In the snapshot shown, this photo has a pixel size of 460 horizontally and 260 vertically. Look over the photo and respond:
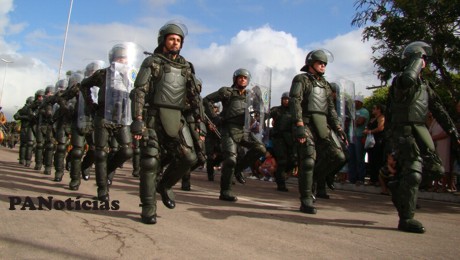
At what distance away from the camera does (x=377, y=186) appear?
10031 millimetres

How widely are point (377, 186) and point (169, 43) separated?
6.69 metres

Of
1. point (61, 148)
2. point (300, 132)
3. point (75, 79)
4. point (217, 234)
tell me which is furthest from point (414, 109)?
point (61, 148)

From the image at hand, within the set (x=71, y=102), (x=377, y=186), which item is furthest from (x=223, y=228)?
(x=377, y=186)

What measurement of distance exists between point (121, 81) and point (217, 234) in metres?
2.57

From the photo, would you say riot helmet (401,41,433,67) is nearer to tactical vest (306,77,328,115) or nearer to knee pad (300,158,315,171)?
tactical vest (306,77,328,115)

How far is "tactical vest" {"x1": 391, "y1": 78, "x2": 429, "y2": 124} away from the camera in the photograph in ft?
15.9

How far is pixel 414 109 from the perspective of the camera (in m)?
4.86

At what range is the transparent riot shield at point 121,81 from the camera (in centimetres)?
571

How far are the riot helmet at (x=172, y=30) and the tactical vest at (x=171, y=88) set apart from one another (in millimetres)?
366

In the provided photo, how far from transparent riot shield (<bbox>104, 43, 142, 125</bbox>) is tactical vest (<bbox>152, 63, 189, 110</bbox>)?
1021 millimetres

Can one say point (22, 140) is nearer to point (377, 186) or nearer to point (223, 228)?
point (377, 186)

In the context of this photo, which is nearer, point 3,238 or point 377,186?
point 3,238

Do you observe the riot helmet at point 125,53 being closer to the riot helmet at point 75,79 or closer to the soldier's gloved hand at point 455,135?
the riot helmet at point 75,79

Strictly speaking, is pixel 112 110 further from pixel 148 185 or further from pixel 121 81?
pixel 148 185
